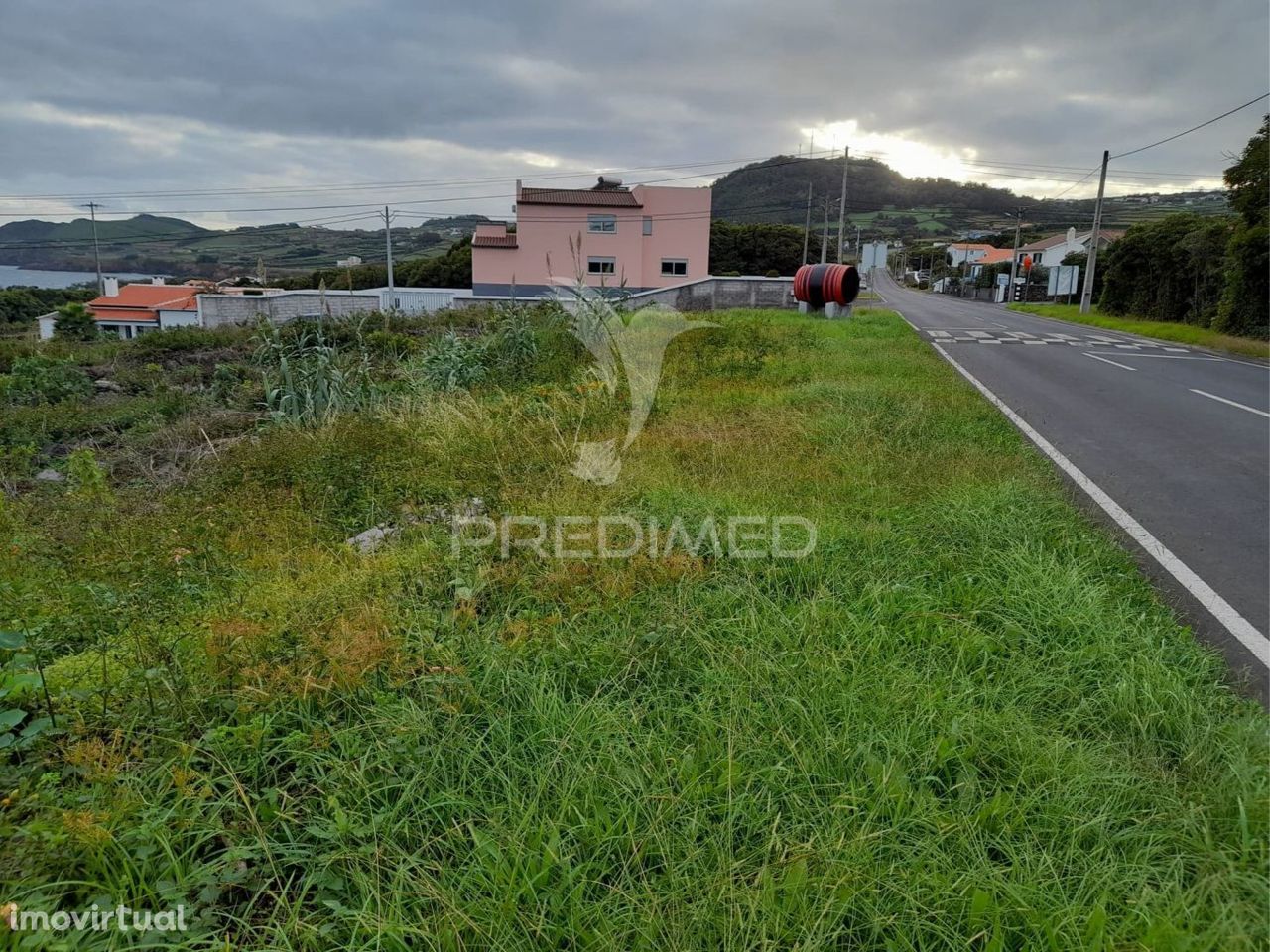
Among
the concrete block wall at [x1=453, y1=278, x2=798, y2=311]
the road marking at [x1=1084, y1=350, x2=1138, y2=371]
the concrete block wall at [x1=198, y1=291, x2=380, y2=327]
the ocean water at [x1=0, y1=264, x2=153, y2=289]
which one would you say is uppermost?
the ocean water at [x1=0, y1=264, x2=153, y2=289]

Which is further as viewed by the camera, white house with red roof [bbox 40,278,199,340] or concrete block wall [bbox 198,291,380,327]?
white house with red roof [bbox 40,278,199,340]

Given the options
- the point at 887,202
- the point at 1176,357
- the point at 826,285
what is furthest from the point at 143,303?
the point at 887,202

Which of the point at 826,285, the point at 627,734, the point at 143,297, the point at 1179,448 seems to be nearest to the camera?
the point at 627,734

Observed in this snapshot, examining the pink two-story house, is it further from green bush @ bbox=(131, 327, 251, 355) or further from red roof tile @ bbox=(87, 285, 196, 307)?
green bush @ bbox=(131, 327, 251, 355)

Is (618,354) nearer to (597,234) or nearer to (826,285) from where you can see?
(826,285)

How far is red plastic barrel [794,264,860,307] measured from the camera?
18578 mm

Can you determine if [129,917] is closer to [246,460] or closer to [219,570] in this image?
[219,570]

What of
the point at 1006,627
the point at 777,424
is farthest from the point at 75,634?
the point at 777,424

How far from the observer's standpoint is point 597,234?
38438 mm

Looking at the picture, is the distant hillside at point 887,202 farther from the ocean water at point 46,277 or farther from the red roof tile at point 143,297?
the ocean water at point 46,277

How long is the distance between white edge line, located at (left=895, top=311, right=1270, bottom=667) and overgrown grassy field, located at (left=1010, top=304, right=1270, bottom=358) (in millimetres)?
13177

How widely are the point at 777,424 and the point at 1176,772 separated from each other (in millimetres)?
5168

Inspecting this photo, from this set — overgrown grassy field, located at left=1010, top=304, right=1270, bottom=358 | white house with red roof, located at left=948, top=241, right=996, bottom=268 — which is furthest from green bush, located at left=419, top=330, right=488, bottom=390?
white house with red roof, located at left=948, top=241, right=996, bottom=268

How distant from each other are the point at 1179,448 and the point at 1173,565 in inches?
139
